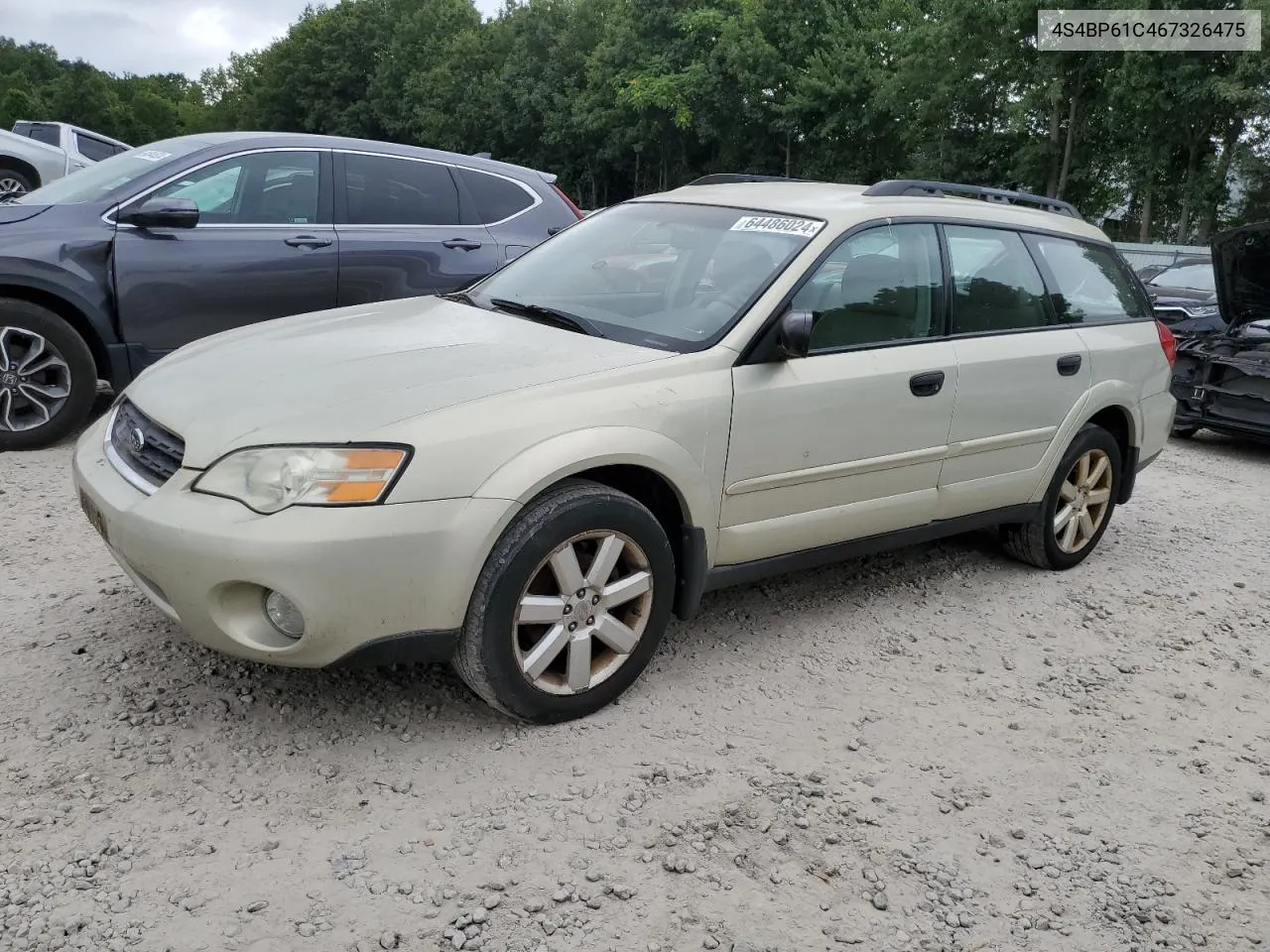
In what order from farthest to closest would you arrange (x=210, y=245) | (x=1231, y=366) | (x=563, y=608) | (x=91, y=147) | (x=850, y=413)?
(x=91, y=147)
(x=1231, y=366)
(x=210, y=245)
(x=850, y=413)
(x=563, y=608)

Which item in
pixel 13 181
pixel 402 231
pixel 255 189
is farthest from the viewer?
pixel 13 181

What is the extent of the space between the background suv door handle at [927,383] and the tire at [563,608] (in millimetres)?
A: 1228

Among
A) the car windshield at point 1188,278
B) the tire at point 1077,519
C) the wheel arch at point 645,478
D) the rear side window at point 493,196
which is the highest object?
the rear side window at point 493,196

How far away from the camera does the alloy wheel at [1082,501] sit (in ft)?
16.4

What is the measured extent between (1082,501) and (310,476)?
145 inches

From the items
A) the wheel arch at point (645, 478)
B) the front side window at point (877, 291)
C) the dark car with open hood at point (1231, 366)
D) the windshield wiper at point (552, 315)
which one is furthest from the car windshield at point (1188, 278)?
the wheel arch at point (645, 478)

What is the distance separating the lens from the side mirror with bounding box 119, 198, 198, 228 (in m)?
5.66

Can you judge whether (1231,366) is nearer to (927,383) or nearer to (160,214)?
(927,383)

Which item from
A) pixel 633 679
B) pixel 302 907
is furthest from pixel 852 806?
pixel 302 907

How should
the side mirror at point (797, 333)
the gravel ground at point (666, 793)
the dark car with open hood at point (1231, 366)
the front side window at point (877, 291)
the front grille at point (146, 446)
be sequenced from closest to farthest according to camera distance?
the gravel ground at point (666, 793) → the front grille at point (146, 446) → the side mirror at point (797, 333) → the front side window at point (877, 291) → the dark car with open hood at point (1231, 366)

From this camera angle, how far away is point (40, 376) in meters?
5.62

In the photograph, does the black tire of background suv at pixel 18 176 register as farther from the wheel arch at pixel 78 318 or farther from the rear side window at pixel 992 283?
the rear side window at pixel 992 283

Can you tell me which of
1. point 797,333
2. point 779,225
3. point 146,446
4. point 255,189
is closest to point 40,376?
point 255,189

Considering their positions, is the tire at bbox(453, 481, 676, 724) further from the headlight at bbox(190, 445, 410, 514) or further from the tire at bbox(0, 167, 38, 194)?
the tire at bbox(0, 167, 38, 194)
